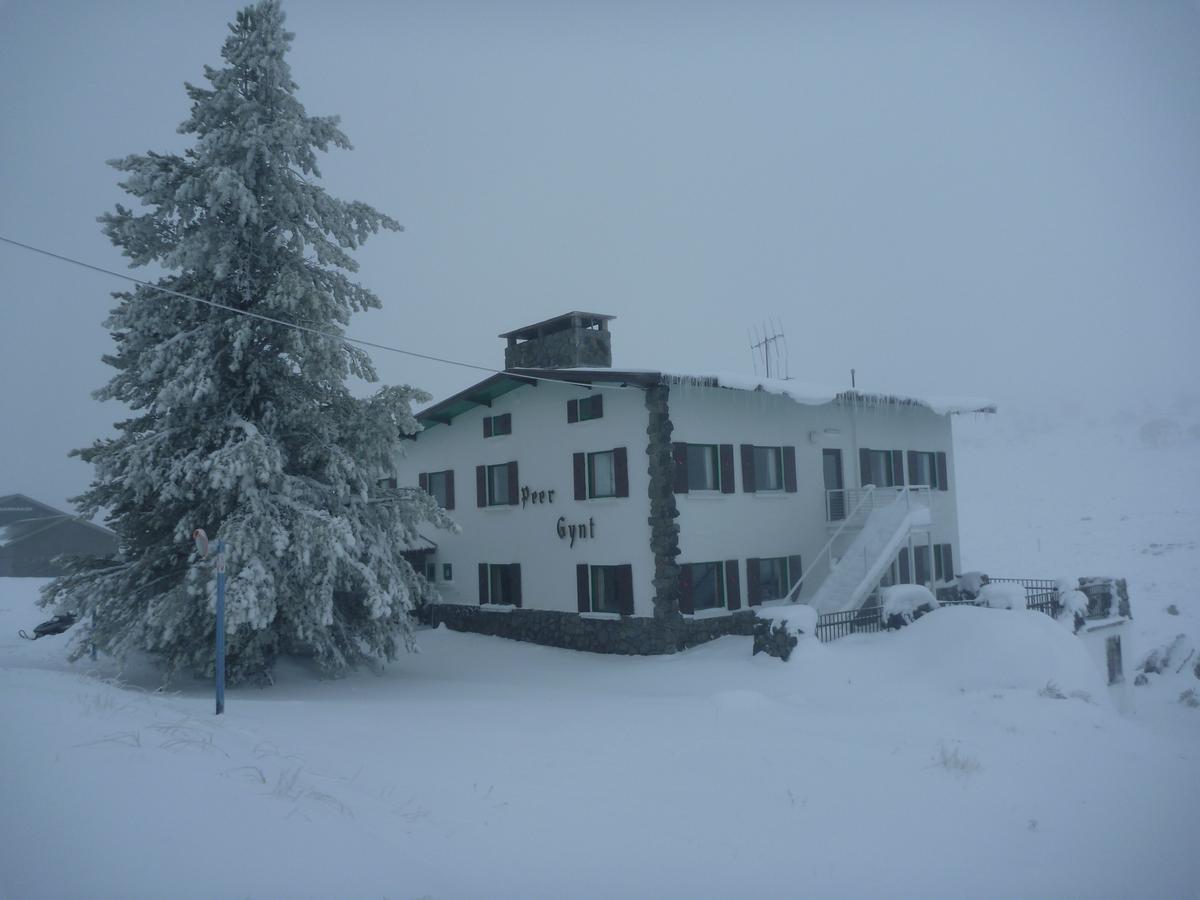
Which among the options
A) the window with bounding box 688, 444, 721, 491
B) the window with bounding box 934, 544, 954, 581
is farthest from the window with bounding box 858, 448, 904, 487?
the window with bounding box 688, 444, 721, 491

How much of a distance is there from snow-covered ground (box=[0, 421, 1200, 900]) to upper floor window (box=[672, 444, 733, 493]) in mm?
5109

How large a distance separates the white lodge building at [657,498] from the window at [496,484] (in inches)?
2.3

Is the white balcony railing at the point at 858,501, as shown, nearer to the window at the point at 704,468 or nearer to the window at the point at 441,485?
the window at the point at 704,468

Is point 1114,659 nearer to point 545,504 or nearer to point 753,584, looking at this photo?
point 753,584

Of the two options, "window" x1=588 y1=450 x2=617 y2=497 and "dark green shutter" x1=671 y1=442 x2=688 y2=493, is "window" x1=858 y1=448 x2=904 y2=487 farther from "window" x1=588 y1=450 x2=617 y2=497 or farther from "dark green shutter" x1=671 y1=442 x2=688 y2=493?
"window" x1=588 y1=450 x2=617 y2=497

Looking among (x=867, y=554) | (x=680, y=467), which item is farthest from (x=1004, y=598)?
(x=680, y=467)

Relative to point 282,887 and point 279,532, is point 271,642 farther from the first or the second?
point 282,887

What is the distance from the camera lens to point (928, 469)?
27703 mm

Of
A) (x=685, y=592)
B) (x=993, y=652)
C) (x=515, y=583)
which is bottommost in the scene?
(x=993, y=652)

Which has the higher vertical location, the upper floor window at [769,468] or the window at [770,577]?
the upper floor window at [769,468]

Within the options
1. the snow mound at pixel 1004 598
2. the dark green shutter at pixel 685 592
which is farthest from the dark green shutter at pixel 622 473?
the snow mound at pixel 1004 598

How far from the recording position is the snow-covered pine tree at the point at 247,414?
44.3 feet

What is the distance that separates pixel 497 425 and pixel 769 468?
8.60 m

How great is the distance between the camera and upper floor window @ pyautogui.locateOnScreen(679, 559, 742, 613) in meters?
20.1
